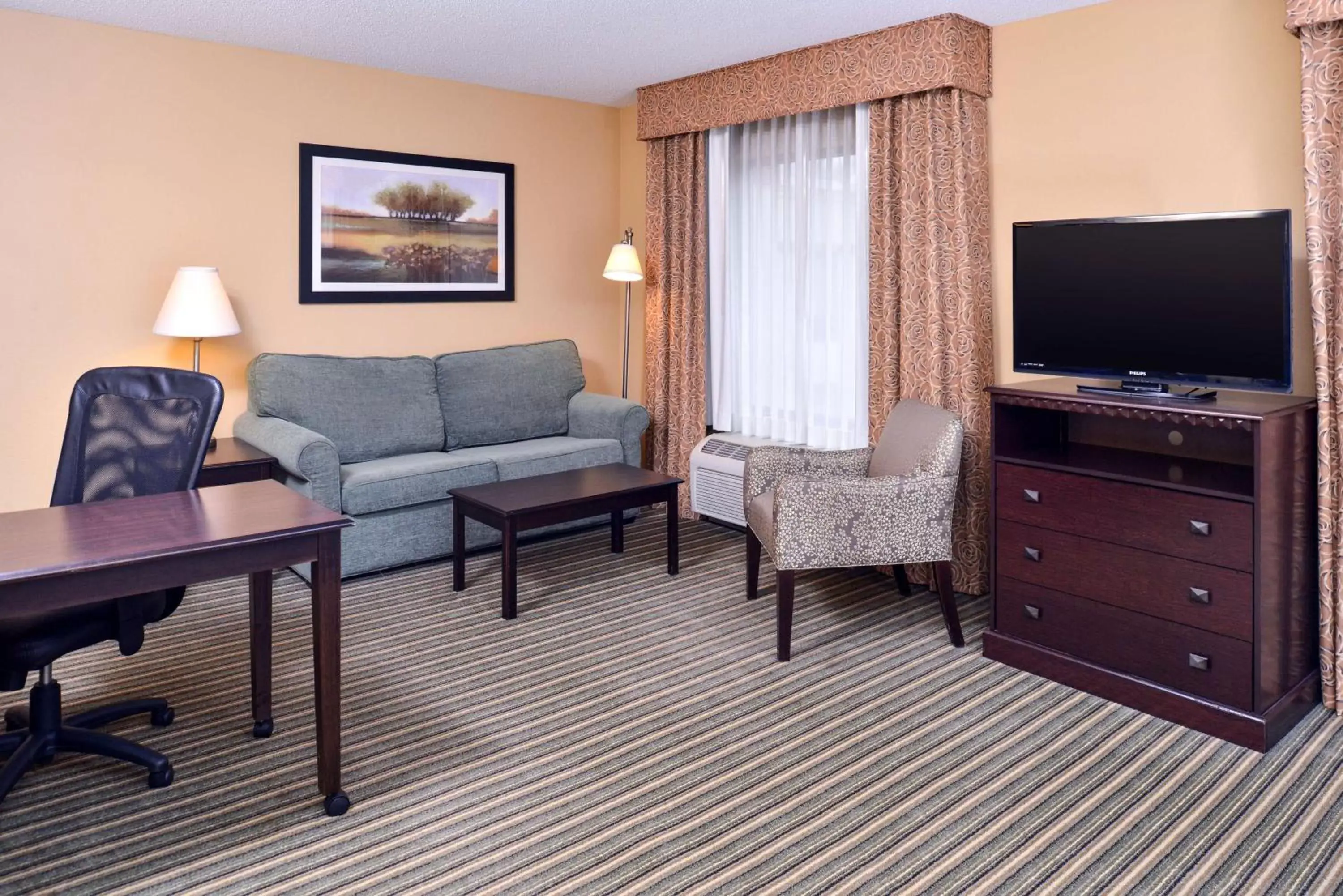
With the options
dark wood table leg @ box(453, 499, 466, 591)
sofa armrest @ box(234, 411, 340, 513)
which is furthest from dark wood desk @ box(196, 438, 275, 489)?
dark wood table leg @ box(453, 499, 466, 591)

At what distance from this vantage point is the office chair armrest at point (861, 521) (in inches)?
128

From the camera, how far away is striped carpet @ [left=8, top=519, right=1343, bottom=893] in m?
2.08

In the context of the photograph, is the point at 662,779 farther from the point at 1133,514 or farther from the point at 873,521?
the point at 1133,514

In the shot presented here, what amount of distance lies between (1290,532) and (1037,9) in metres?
2.15

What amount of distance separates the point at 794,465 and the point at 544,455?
54.7 inches

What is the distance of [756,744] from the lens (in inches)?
105

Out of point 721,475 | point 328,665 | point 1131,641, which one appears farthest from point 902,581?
point 328,665

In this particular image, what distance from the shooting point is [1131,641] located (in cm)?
290

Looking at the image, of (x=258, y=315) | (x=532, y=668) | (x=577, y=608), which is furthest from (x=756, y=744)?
A: (x=258, y=315)

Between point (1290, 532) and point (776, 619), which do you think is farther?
point (776, 619)

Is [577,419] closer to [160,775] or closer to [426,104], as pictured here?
[426,104]

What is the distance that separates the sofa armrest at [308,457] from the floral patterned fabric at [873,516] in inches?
72.6

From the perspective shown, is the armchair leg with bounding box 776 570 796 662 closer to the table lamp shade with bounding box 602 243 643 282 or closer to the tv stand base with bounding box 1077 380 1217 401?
the tv stand base with bounding box 1077 380 1217 401

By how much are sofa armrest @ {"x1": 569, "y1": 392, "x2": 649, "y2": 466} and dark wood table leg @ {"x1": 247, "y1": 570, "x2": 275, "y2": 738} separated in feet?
8.18
